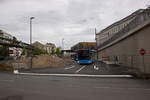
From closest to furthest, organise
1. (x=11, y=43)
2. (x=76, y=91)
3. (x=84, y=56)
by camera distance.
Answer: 1. (x=76, y=91)
2. (x=84, y=56)
3. (x=11, y=43)

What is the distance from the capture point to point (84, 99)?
22.1 ft

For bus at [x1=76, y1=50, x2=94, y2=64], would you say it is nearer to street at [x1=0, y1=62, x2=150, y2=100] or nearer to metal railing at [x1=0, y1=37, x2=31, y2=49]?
metal railing at [x1=0, y1=37, x2=31, y2=49]

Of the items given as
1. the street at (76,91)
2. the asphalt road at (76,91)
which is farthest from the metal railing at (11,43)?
the asphalt road at (76,91)

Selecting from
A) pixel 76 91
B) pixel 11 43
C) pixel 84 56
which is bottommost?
pixel 76 91

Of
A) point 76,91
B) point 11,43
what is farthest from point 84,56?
point 76,91

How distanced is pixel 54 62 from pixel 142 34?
24601 mm

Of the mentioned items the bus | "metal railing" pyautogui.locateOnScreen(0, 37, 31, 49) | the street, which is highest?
"metal railing" pyautogui.locateOnScreen(0, 37, 31, 49)

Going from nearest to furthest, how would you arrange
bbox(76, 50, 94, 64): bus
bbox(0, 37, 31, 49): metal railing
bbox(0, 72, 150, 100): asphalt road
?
bbox(0, 72, 150, 100): asphalt road → bbox(76, 50, 94, 64): bus → bbox(0, 37, 31, 49): metal railing

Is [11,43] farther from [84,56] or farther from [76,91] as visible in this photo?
[76,91]

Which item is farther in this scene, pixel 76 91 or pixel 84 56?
pixel 84 56

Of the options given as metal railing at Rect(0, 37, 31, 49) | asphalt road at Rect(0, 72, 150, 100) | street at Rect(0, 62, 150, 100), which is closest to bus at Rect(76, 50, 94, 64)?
metal railing at Rect(0, 37, 31, 49)

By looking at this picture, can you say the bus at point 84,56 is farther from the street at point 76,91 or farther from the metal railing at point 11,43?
the street at point 76,91

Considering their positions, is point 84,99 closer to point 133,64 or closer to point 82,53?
point 133,64

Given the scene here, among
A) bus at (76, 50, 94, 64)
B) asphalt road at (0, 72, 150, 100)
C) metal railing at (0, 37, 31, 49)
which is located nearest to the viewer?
asphalt road at (0, 72, 150, 100)
